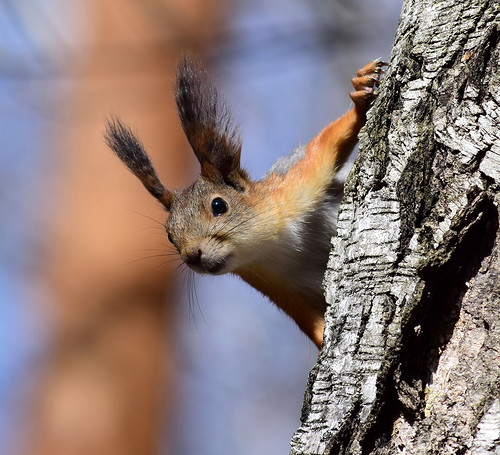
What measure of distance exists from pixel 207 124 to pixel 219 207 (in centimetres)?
25

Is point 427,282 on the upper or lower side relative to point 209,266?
lower

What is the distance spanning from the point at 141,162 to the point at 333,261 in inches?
45.6

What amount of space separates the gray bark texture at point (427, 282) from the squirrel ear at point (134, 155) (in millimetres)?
1140

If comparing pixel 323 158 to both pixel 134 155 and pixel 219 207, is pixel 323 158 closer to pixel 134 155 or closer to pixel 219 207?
pixel 219 207

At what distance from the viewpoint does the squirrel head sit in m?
2.17

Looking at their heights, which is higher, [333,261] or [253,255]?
[253,255]

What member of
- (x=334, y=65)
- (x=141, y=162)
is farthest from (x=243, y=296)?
(x=141, y=162)

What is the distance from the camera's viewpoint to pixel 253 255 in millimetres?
2273

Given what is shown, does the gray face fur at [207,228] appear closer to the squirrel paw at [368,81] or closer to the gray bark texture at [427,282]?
the squirrel paw at [368,81]

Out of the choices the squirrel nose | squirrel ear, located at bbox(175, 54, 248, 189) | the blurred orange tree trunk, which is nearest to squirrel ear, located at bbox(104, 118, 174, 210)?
squirrel ear, located at bbox(175, 54, 248, 189)

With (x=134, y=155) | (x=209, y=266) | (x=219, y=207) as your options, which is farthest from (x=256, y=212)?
(x=134, y=155)

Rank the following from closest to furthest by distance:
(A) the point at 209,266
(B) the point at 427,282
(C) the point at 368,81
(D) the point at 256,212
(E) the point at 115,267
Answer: (B) the point at 427,282 < (C) the point at 368,81 < (A) the point at 209,266 < (D) the point at 256,212 < (E) the point at 115,267

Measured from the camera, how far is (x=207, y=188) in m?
2.38

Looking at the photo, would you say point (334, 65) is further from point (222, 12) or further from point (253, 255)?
point (253, 255)
